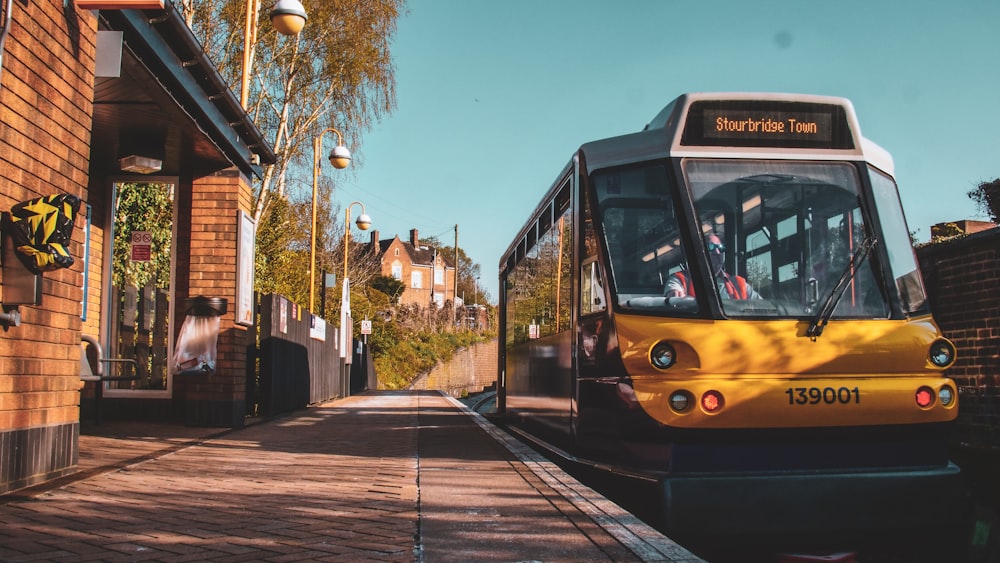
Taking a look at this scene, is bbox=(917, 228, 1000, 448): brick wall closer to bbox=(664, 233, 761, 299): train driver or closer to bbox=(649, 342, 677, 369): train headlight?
bbox=(664, 233, 761, 299): train driver

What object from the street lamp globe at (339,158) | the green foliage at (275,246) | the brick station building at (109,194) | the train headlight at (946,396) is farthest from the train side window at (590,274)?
the green foliage at (275,246)

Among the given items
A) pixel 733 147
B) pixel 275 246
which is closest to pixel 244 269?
pixel 733 147

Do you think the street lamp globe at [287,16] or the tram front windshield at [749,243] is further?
the street lamp globe at [287,16]

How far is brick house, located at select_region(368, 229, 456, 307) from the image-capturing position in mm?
98312

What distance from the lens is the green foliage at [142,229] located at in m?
13.9

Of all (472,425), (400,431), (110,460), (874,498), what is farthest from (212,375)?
(874,498)

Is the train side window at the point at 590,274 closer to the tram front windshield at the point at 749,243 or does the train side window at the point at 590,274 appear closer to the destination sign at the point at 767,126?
the tram front windshield at the point at 749,243

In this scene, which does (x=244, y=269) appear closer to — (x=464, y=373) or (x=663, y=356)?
(x=663, y=356)

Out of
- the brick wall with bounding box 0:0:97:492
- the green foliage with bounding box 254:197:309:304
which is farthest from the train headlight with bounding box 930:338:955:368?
the green foliage with bounding box 254:197:309:304

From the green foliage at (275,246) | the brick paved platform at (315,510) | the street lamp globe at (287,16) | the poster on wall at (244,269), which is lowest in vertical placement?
the brick paved platform at (315,510)

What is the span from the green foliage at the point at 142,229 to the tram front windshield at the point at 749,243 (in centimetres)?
905

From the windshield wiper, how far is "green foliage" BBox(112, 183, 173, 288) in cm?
1010

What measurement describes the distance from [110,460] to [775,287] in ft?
18.6

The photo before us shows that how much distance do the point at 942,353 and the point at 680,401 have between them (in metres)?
1.86
